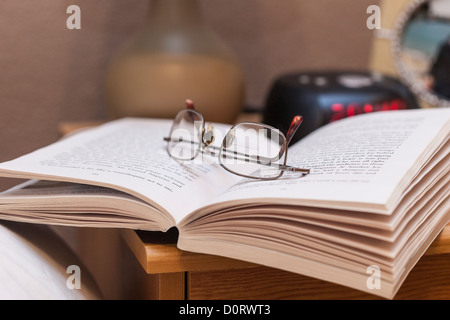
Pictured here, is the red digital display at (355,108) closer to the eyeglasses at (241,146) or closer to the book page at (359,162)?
the book page at (359,162)

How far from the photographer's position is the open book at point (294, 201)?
0.37m

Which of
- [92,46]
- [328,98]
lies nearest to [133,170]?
[328,98]

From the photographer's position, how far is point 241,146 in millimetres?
508

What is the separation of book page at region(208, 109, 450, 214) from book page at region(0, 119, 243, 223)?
0.13 feet

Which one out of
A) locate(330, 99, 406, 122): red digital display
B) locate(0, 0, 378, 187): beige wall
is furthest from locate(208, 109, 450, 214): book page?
locate(0, 0, 378, 187): beige wall

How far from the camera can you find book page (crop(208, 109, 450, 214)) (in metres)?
0.37

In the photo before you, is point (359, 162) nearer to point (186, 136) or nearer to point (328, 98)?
point (186, 136)

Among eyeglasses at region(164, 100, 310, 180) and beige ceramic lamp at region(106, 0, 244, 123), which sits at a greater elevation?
beige ceramic lamp at region(106, 0, 244, 123)

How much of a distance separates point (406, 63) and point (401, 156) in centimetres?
67

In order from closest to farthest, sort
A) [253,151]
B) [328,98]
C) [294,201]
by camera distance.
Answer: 1. [294,201]
2. [253,151]
3. [328,98]

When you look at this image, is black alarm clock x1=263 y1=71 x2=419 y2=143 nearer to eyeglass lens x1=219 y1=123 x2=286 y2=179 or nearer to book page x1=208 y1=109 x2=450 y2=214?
book page x1=208 y1=109 x2=450 y2=214

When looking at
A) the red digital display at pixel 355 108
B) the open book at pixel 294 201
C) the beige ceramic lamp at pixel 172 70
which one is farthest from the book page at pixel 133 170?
the red digital display at pixel 355 108

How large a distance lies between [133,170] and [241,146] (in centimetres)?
11

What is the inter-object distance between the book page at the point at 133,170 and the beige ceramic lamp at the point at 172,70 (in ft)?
0.47
